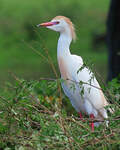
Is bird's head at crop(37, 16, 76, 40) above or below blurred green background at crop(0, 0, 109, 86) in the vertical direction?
below

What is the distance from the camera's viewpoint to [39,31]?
1274 centimetres

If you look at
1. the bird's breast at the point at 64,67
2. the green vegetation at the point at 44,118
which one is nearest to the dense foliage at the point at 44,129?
the green vegetation at the point at 44,118

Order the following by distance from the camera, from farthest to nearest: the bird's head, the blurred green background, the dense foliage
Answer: the blurred green background < the bird's head < the dense foliage

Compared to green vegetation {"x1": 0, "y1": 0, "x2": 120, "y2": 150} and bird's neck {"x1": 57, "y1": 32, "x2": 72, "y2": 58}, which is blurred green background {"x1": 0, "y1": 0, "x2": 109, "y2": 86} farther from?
bird's neck {"x1": 57, "y1": 32, "x2": 72, "y2": 58}

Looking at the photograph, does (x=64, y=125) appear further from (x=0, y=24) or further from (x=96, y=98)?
(x=0, y=24)

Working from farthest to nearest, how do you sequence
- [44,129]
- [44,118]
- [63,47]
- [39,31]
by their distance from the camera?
[39,31]
[63,47]
[44,118]
[44,129]

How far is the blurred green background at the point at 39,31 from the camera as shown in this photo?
41.5 feet

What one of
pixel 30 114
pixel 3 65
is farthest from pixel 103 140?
pixel 3 65

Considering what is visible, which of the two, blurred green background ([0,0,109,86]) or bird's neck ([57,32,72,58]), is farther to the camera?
blurred green background ([0,0,109,86])

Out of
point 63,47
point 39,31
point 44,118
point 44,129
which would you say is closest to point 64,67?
point 63,47

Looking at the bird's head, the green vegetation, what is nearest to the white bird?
the bird's head

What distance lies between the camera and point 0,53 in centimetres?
1402

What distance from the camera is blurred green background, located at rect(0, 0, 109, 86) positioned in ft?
41.5

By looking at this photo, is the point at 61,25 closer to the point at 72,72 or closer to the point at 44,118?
the point at 72,72
